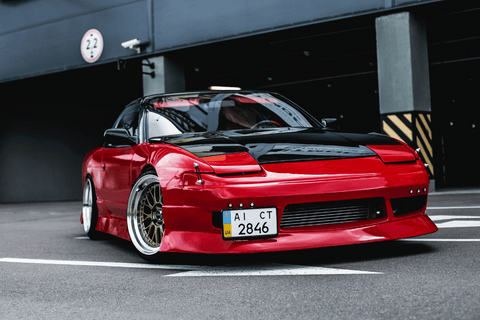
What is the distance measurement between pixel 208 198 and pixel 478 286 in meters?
1.52

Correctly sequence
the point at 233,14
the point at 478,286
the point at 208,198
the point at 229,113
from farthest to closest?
1. the point at 233,14
2. the point at 229,113
3. the point at 208,198
4. the point at 478,286

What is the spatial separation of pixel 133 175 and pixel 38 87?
55.8 feet

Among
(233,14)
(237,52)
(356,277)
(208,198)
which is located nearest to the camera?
(356,277)

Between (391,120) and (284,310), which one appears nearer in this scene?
(284,310)

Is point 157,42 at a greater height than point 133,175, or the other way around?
point 157,42

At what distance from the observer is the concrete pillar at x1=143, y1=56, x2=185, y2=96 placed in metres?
15.0

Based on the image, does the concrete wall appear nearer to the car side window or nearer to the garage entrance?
the garage entrance

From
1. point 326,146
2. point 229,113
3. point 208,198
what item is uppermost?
point 229,113

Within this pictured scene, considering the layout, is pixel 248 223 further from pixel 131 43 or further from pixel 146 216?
pixel 131 43

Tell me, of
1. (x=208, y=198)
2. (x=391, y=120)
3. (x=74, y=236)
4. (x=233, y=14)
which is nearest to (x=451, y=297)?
(x=208, y=198)

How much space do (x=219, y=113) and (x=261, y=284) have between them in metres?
1.94

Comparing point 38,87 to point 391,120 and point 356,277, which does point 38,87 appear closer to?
point 391,120

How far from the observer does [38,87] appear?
65.7 ft

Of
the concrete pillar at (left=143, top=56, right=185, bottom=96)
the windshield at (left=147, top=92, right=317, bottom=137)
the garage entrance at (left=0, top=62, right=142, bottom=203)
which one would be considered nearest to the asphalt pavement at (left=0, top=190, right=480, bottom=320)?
the windshield at (left=147, top=92, right=317, bottom=137)
